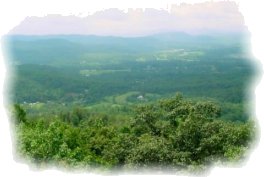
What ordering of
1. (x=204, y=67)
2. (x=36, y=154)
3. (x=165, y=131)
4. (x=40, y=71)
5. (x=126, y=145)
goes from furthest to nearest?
(x=204, y=67) < (x=40, y=71) < (x=165, y=131) < (x=126, y=145) < (x=36, y=154)

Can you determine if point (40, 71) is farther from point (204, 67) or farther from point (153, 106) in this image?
point (153, 106)

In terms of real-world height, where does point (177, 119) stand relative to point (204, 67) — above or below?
above

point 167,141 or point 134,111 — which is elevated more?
point 167,141

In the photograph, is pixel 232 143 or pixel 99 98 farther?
pixel 99 98

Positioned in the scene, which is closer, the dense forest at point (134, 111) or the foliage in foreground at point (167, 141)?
the foliage in foreground at point (167, 141)

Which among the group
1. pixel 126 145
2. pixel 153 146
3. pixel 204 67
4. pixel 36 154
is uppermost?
pixel 36 154

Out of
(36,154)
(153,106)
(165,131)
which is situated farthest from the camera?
(153,106)

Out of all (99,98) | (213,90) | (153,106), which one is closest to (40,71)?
(99,98)

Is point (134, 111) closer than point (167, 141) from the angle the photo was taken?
No
